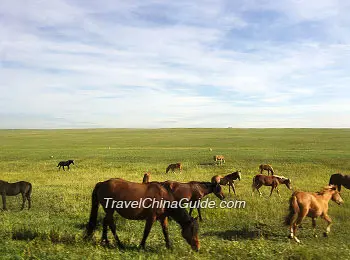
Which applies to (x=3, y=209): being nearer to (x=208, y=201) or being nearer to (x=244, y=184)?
(x=208, y=201)

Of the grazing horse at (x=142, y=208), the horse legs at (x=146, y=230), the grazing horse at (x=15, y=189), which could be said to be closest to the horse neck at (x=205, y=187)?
the grazing horse at (x=142, y=208)

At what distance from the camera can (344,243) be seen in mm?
10094

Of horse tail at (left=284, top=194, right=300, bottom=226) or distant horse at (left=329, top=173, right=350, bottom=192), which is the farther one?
distant horse at (left=329, top=173, right=350, bottom=192)

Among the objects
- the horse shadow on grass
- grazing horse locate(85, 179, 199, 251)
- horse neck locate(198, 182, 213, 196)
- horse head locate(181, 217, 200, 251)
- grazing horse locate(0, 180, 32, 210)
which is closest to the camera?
horse head locate(181, 217, 200, 251)

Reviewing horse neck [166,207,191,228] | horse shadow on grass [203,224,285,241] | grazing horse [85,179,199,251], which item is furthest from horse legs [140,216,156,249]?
horse shadow on grass [203,224,285,241]

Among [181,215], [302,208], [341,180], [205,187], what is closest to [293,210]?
Result: [302,208]

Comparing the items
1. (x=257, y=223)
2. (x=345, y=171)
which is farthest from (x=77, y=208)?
(x=345, y=171)

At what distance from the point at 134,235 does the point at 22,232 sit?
3421 millimetres

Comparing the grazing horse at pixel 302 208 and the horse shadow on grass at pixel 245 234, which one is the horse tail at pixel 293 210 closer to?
the grazing horse at pixel 302 208

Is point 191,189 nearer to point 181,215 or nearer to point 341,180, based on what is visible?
point 181,215

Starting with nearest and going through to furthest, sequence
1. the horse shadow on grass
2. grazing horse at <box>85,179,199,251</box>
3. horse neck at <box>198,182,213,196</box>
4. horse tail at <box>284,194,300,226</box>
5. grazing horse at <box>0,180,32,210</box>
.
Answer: grazing horse at <box>85,179,199,251</box> → horse tail at <box>284,194,300,226</box> → the horse shadow on grass → horse neck at <box>198,182,213,196</box> → grazing horse at <box>0,180,32,210</box>

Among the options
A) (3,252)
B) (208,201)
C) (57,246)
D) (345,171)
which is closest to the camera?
(3,252)

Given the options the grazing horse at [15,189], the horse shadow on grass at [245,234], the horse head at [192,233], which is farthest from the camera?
the grazing horse at [15,189]

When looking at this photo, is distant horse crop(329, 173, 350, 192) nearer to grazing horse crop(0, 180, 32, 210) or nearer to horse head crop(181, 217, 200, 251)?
horse head crop(181, 217, 200, 251)
